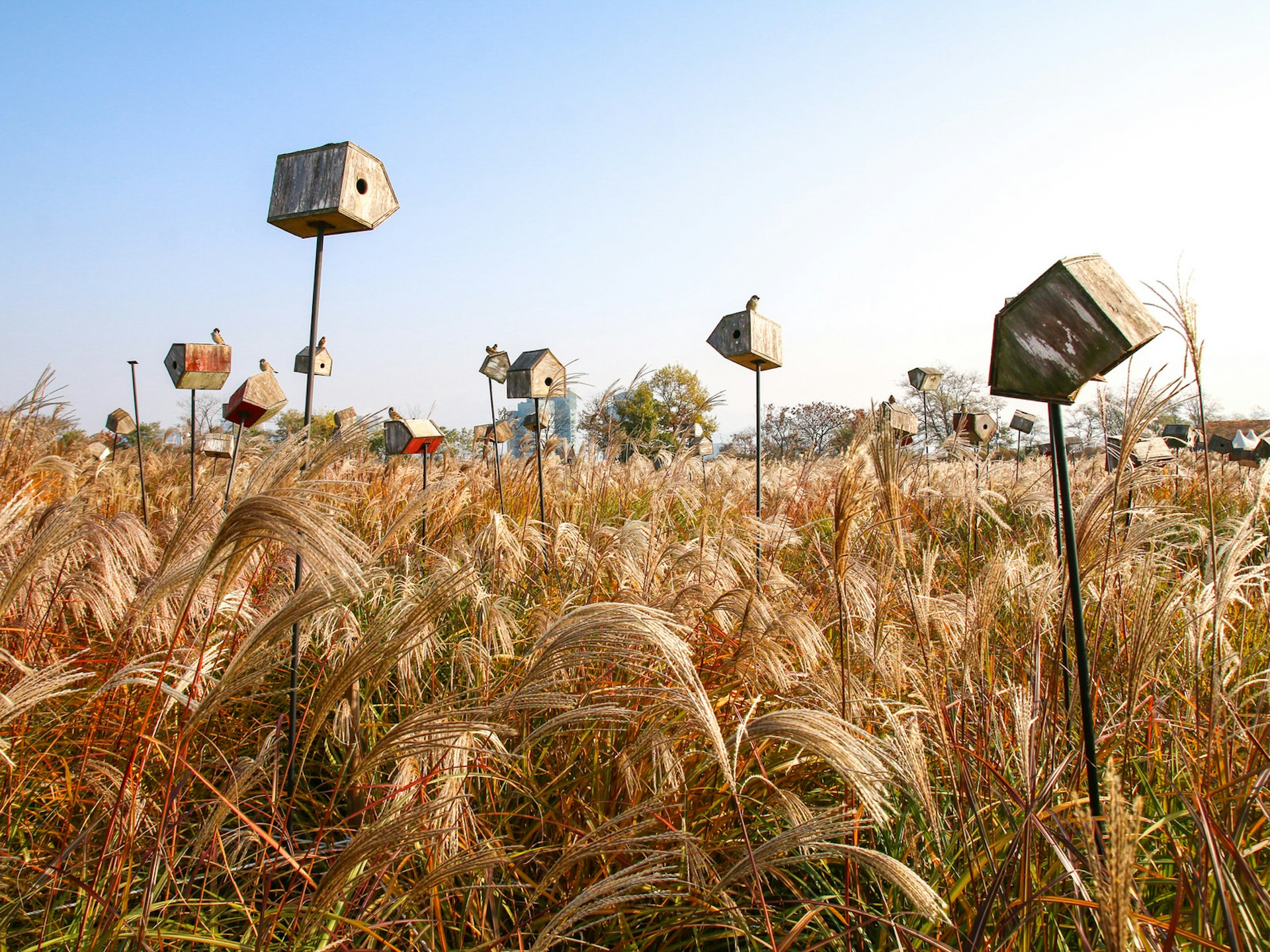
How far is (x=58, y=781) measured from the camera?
7.25 feet

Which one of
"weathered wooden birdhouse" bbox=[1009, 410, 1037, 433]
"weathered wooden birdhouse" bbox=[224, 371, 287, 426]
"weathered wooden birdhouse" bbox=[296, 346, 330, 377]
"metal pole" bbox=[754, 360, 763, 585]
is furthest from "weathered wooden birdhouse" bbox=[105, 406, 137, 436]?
"weathered wooden birdhouse" bbox=[1009, 410, 1037, 433]

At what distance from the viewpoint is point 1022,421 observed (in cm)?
1007

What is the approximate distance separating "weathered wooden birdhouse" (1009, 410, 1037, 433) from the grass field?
6838 millimetres

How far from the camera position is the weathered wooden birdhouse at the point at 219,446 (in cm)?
711

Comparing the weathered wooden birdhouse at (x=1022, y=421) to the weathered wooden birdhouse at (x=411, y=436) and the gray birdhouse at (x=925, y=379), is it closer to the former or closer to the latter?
the gray birdhouse at (x=925, y=379)

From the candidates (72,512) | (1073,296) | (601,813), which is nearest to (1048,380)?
(1073,296)

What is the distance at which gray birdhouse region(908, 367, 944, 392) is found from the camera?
9.48 m

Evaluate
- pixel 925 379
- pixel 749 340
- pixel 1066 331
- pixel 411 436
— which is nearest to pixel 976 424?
pixel 925 379

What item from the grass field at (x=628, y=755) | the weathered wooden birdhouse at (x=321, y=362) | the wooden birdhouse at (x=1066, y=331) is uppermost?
the weathered wooden birdhouse at (x=321, y=362)

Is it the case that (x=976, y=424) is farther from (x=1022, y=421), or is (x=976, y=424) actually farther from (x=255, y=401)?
(x=255, y=401)

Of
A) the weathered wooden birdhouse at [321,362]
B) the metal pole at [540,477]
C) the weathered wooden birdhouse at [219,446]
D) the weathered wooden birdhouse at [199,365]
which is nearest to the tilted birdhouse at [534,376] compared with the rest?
the metal pole at [540,477]

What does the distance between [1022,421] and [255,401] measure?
9.57 m

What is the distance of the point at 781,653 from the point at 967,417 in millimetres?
5917

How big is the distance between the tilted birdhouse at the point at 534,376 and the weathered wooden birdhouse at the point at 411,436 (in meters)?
0.80
